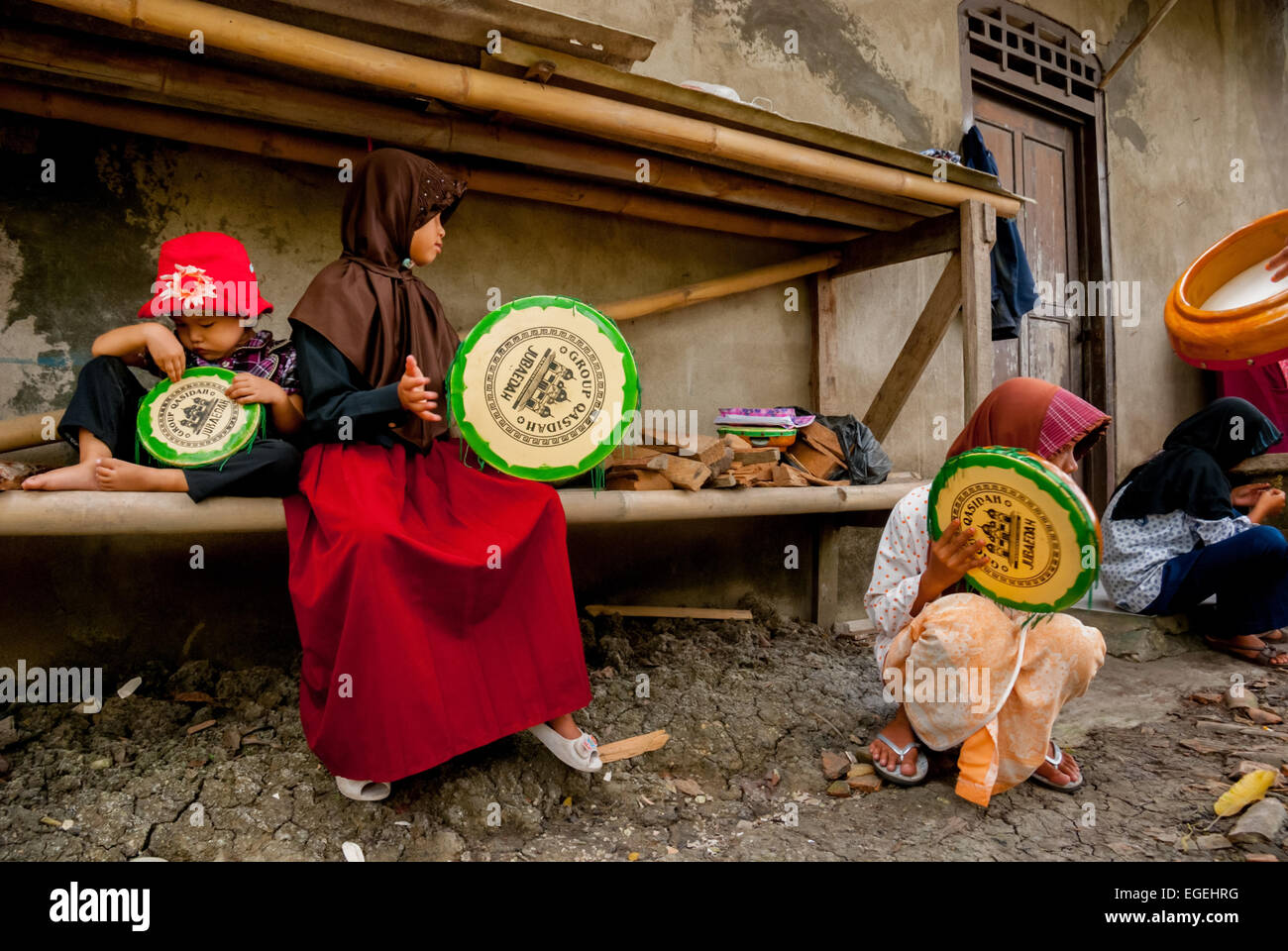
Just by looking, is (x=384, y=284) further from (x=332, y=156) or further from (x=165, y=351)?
(x=332, y=156)

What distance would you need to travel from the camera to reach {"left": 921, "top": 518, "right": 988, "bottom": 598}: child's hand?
203 cm

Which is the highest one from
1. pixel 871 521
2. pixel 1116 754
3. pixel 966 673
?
pixel 871 521

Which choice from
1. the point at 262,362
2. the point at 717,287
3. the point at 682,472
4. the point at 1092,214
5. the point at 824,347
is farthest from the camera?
the point at 1092,214

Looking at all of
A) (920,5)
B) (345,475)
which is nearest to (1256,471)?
(920,5)

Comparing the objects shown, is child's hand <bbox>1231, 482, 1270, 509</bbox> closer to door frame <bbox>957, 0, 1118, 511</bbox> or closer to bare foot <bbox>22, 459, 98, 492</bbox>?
door frame <bbox>957, 0, 1118, 511</bbox>

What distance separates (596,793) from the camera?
2309 mm

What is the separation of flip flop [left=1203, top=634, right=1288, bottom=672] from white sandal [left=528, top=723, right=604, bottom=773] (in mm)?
3246

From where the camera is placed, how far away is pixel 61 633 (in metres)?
2.72

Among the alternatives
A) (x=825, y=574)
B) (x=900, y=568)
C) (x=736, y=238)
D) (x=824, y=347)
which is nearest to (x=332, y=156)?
(x=736, y=238)

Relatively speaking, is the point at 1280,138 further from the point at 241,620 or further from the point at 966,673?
the point at 241,620

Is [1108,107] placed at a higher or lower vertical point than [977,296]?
higher

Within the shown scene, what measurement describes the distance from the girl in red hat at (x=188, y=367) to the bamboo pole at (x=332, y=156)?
25.3 inches

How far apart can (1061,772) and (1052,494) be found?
3.30ft
